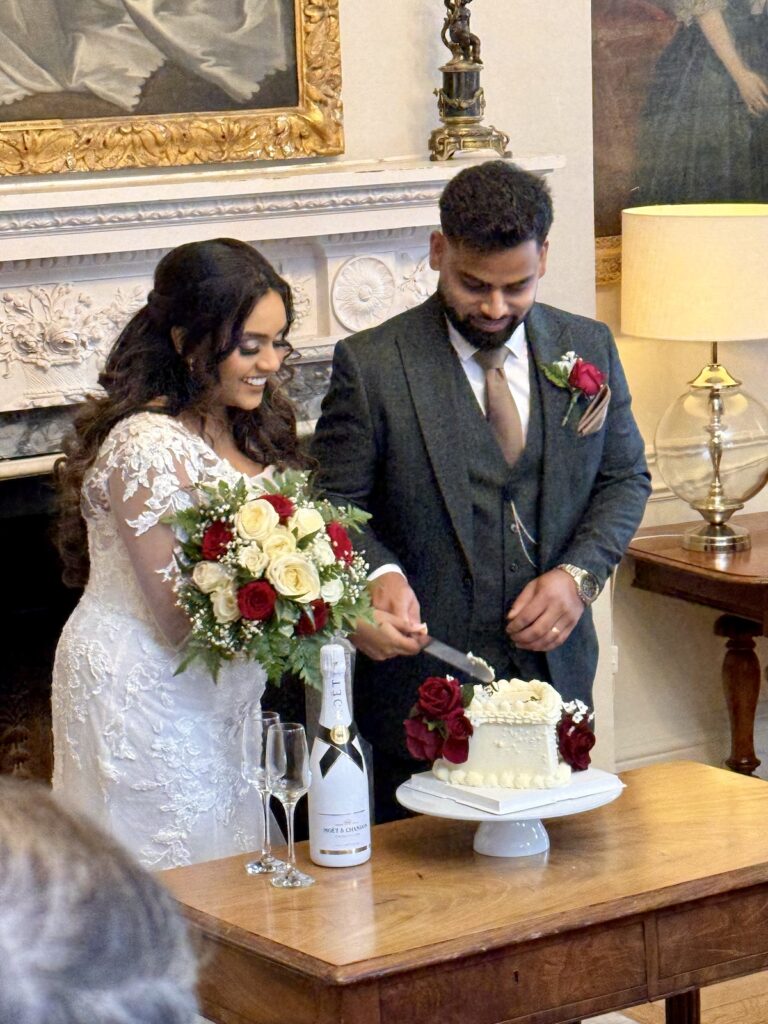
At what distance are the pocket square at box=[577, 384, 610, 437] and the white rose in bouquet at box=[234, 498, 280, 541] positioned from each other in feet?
2.57

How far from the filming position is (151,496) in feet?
10.1

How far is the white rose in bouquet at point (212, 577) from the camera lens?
2828 millimetres

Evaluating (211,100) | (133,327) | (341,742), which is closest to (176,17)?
(211,100)

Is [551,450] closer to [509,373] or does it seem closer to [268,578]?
[509,373]

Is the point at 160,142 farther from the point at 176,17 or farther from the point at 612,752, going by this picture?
the point at 612,752

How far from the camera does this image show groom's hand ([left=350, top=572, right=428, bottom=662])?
293cm

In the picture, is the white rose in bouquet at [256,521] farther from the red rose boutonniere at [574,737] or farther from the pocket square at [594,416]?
the pocket square at [594,416]

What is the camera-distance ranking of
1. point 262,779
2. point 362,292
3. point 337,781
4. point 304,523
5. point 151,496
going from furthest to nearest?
point 362,292
point 151,496
point 304,523
point 337,781
point 262,779

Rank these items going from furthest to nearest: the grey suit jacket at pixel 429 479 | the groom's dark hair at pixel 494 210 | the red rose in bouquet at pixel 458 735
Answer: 1. the grey suit jacket at pixel 429 479
2. the groom's dark hair at pixel 494 210
3. the red rose in bouquet at pixel 458 735

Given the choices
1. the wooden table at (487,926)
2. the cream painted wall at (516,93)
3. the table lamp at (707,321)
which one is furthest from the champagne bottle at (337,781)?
the table lamp at (707,321)

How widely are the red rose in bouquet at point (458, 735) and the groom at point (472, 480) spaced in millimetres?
521

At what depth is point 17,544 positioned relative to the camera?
4309 millimetres

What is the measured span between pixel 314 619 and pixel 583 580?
0.65 meters

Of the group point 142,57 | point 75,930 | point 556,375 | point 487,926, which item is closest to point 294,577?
point 487,926
